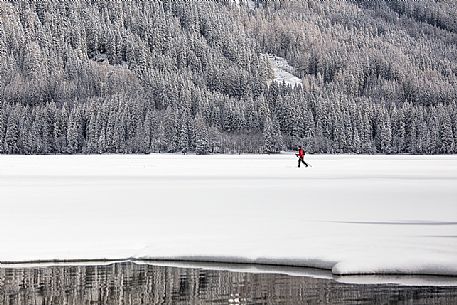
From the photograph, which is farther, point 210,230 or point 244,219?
point 244,219

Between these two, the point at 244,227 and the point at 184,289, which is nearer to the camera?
the point at 184,289

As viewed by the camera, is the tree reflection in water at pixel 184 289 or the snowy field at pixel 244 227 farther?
the snowy field at pixel 244 227

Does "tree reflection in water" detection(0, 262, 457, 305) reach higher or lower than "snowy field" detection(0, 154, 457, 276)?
lower

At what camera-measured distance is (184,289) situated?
1441 centimetres

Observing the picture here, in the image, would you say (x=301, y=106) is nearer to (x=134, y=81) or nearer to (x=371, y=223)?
(x=134, y=81)

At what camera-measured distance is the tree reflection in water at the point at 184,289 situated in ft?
44.2

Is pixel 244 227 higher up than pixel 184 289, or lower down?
higher up

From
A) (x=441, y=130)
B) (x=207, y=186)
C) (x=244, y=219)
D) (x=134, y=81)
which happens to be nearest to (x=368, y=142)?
(x=441, y=130)

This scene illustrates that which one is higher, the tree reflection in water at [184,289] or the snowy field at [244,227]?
the snowy field at [244,227]

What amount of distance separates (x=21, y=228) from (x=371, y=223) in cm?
938

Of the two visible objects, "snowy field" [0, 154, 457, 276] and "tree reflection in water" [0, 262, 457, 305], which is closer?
"tree reflection in water" [0, 262, 457, 305]

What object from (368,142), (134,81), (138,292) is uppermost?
(134,81)

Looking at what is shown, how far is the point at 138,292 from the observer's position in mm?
14180

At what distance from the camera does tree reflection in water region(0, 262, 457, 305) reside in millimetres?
13461
